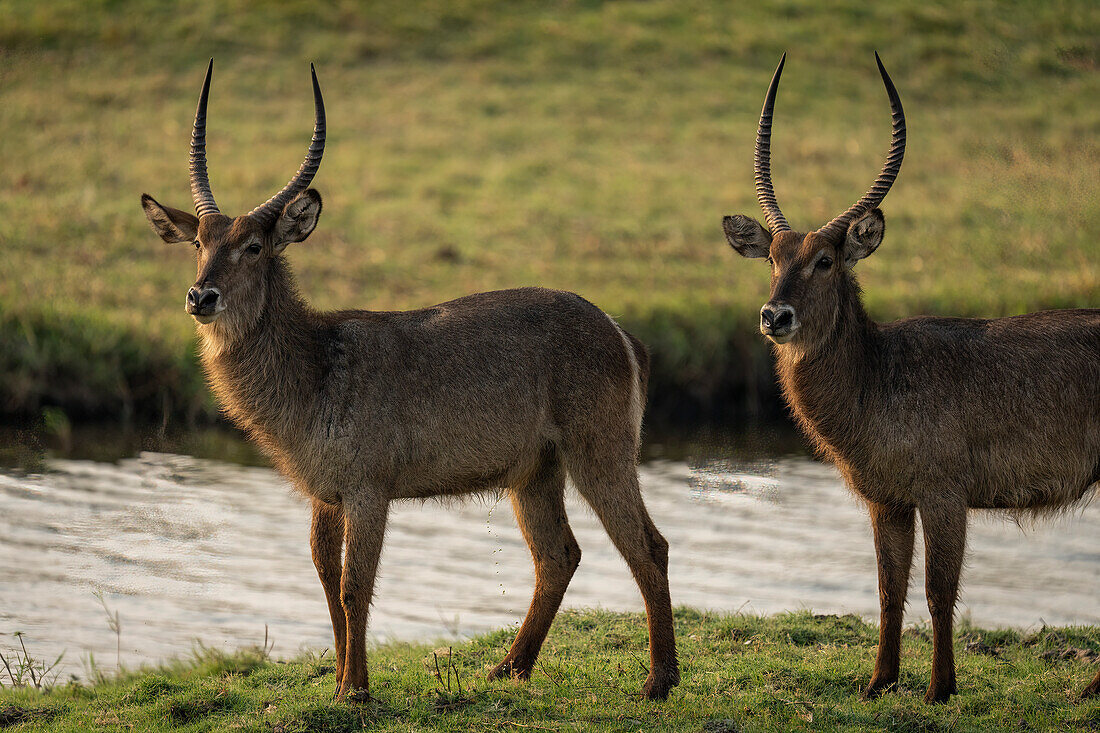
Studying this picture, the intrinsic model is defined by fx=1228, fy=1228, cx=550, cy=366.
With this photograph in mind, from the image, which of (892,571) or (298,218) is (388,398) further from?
(892,571)

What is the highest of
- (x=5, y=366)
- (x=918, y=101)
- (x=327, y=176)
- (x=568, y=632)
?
(x=918, y=101)

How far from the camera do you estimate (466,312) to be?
22.9 ft

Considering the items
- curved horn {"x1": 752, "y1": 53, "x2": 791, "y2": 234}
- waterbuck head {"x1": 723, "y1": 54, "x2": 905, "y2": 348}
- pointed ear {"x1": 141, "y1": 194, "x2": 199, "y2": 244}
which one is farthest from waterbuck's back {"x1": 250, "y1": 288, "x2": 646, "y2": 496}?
curved horn {"x1": 752, "y1": 53, "x2": 791, "y2": 234}

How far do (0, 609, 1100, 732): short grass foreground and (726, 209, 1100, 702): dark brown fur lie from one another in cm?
35

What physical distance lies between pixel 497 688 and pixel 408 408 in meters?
1.62

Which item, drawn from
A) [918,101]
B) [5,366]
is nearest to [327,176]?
[5,366]

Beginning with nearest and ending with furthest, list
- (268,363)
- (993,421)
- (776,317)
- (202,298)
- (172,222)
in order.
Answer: (202,298) → (776,317) → (268,363) → (993,421) → (172,222)

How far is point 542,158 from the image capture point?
2359 centimetres

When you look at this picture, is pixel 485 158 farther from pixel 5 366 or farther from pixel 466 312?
pixel 466 312

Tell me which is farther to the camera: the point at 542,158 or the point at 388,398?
the point at 542,158

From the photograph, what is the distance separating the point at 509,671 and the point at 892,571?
2.28 m

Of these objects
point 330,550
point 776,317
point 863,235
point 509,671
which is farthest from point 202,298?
point 863,235

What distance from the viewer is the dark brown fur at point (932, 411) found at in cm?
668

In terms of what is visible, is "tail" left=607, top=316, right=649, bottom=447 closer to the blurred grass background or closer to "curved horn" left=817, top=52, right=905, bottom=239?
"curved horn" left=817, top=52, right=905, bottom=239
